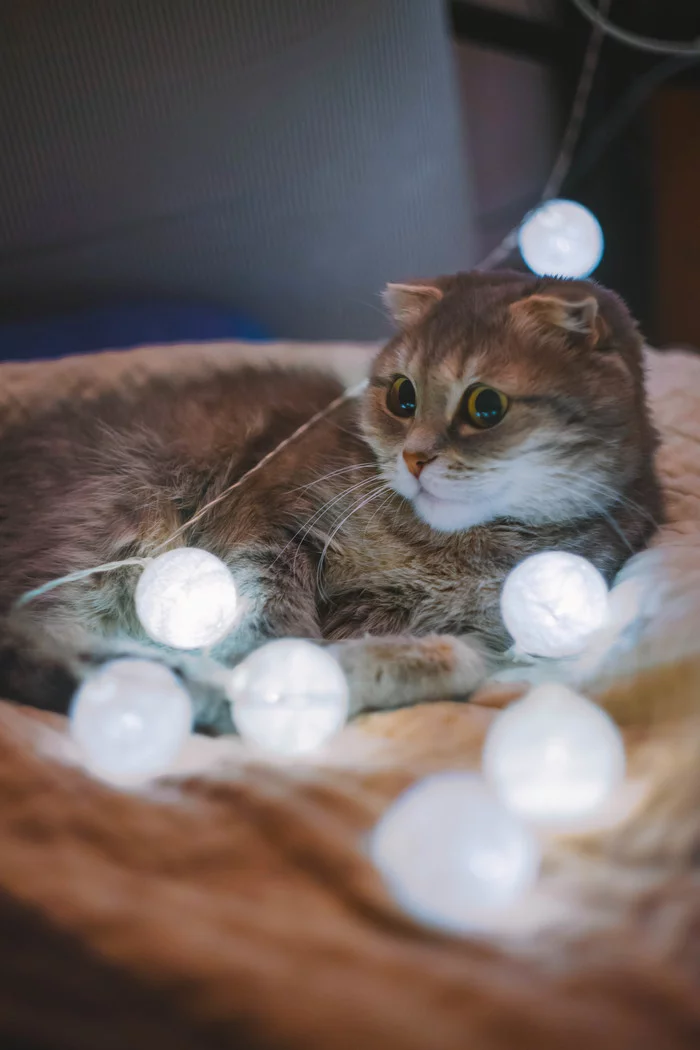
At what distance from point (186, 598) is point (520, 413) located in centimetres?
50

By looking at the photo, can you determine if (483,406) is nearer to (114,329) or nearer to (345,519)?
(345,519)

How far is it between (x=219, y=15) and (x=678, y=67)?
1535 millimetres

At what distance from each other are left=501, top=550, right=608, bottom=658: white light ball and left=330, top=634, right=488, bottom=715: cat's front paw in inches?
3.9

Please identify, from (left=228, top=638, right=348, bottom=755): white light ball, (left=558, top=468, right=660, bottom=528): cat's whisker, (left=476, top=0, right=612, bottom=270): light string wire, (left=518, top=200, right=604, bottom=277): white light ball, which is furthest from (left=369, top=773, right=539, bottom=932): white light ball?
(left=476, top=0, right=612, bottom=270): light string wire

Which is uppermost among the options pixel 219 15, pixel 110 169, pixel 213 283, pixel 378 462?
pixel 219 15

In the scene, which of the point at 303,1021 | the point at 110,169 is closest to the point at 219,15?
the point at 110,169

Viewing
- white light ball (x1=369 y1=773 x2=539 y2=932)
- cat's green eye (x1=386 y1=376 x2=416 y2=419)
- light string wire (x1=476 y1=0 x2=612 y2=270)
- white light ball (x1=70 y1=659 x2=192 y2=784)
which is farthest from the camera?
light string wire (x1=476 y1=0 x2=612 y2=270)

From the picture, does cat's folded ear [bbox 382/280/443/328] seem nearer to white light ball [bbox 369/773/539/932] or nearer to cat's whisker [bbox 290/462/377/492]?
cat's whisker [bbox 290/462/377/492]

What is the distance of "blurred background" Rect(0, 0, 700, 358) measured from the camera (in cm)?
164

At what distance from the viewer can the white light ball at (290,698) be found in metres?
0.83

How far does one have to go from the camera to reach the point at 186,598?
972 mm

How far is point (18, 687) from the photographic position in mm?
1017

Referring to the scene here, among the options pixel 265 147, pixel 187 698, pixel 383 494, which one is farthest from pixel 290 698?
pixel 265 147

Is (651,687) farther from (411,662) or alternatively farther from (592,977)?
(592,977)
